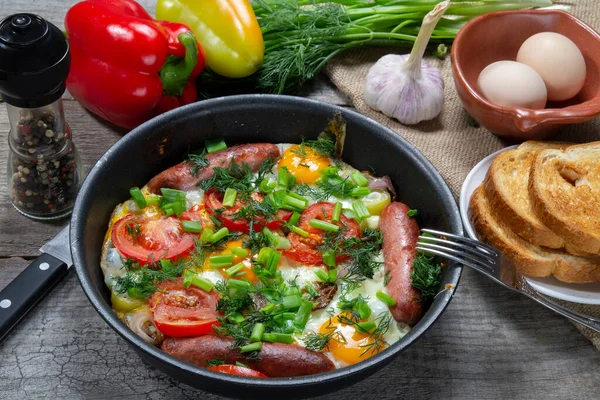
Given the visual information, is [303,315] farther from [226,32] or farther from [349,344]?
[226,32]

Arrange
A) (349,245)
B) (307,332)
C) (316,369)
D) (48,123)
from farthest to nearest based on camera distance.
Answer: (48,123) < (349,245) < (307,332) < (316,369)

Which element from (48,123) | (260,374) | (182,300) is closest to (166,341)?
(182,300)

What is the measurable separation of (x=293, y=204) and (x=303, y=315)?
0.62 meters

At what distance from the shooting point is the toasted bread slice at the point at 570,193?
10.6 ft

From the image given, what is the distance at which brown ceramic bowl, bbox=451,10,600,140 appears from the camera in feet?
11.8

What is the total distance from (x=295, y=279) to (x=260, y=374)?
0.49 metres

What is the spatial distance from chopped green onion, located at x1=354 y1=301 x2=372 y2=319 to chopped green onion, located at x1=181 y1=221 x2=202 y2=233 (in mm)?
822

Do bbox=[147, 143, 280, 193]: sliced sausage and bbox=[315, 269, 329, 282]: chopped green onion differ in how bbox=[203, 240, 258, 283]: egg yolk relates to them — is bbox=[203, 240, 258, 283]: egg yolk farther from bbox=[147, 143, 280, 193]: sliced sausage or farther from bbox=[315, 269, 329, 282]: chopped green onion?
bbox=[147, 143, 280, 193]: sliced sausage

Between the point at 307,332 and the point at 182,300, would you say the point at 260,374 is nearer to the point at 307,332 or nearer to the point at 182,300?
the point at 307,332

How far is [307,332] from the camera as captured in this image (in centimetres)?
286

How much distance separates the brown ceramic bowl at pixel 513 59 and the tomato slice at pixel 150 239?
69.9 inches

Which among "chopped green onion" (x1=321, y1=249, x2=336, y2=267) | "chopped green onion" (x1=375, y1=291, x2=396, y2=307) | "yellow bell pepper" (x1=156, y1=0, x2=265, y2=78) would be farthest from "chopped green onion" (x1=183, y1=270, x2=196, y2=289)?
"yellow bell pepper" (x1=156, y1=0, x2=265, y2=78)

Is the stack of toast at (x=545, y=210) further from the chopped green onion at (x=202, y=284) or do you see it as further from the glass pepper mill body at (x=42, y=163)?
the glass pepper mill body at (x=42, y=163)

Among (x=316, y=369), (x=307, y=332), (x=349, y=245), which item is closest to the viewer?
(x=316, y=369)
